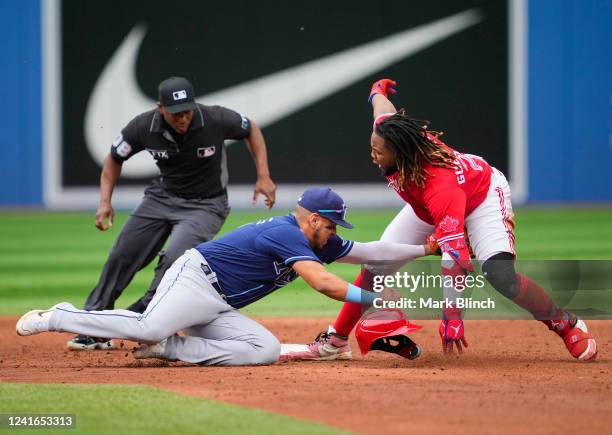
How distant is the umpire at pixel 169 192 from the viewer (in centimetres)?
742

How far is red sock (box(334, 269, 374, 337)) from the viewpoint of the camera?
21.0 ft

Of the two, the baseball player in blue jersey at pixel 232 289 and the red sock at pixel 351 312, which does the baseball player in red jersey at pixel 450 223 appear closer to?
the red sock at pixel 351 312

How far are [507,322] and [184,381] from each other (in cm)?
384

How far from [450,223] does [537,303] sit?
2.73 feet

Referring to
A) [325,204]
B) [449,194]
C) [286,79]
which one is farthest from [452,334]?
[286,79]

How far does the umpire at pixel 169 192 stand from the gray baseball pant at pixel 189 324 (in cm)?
108

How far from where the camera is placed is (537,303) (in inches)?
247

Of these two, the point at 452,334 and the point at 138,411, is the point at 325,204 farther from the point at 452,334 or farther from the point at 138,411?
the point at 138,411

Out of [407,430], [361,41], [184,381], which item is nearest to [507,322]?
[184,381]

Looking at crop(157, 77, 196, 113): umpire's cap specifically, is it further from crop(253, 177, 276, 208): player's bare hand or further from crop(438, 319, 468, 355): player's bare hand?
crop(438, 319, 468, 355): player's bare hand

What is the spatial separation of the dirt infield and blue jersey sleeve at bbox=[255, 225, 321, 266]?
659 mm

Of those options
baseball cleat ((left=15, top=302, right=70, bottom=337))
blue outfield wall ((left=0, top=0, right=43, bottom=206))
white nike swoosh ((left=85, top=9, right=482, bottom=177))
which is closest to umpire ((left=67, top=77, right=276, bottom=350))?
baseball cleat ((left=15, top=302, right=70, bottom=337))

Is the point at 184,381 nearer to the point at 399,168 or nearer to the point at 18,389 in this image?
the point at 18,389
